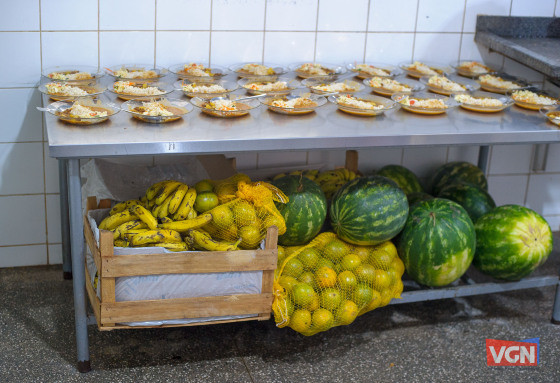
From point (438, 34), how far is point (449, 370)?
1.56 m

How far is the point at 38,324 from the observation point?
8.30 feet

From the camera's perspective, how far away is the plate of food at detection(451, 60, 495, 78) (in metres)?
2.98

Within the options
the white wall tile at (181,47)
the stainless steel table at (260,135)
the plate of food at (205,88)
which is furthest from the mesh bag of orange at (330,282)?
the white wall tile at (181,47)

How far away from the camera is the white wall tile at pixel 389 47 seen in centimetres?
302

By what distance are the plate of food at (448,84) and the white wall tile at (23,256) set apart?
1864mm

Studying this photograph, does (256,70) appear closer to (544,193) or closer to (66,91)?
(66,91)

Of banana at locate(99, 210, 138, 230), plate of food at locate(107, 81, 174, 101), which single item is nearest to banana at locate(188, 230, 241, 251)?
banana at locate(99, 210, 138, 230)

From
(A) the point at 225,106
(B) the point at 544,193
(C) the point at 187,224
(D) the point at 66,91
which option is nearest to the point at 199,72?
(A) the point at 225,106

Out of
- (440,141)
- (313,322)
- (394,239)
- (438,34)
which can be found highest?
(438,34)

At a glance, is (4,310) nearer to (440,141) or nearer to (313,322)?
(313,322)

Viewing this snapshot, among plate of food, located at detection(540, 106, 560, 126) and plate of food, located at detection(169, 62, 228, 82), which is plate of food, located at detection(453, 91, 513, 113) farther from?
plate of food, located at detection(169, 62, 228, 82)

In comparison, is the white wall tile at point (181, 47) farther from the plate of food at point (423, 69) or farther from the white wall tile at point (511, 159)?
the white wall tile at point (511, 159)

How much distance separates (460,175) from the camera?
309 centimetres

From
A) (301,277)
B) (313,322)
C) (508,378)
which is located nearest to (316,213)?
(301,277)
